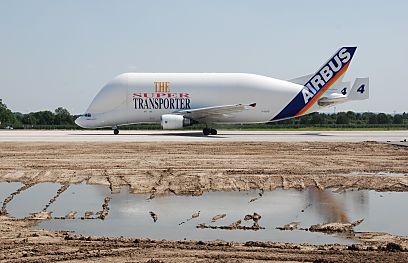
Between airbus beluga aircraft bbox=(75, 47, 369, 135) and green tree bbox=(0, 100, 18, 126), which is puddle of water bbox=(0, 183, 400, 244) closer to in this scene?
airbus beluga aircraft bbox=(75, 47, 369, 135)

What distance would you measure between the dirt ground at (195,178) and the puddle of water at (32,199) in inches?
18.6

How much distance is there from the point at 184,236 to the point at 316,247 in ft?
6.76

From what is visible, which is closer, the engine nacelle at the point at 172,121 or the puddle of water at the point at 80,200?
the puddle of water at the point at 80,200

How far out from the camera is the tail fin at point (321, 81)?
160ft

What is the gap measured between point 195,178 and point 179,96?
3219 cm

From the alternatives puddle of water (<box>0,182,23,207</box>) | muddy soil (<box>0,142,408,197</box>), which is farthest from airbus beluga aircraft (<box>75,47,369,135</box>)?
puddle of water (<box>0,182,23,207</box>)

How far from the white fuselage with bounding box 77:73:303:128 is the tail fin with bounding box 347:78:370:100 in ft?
15.7

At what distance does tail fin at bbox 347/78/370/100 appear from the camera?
47812 mm

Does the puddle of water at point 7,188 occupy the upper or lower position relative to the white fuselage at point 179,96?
lower

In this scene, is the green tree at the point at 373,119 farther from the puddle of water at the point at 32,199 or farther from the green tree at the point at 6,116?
the puddle of water at the point at 32,199

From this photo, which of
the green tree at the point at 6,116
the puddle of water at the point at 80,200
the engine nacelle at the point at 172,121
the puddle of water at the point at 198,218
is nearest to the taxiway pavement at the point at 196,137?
the engine nacelle at the point at 172,121

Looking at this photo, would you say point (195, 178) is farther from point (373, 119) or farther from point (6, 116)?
point (6, 116)

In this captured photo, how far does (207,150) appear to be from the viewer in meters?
27.0

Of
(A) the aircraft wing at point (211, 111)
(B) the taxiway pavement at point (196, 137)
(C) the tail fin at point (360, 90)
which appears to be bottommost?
(B) the taxiway pavement at point (196, 137)
